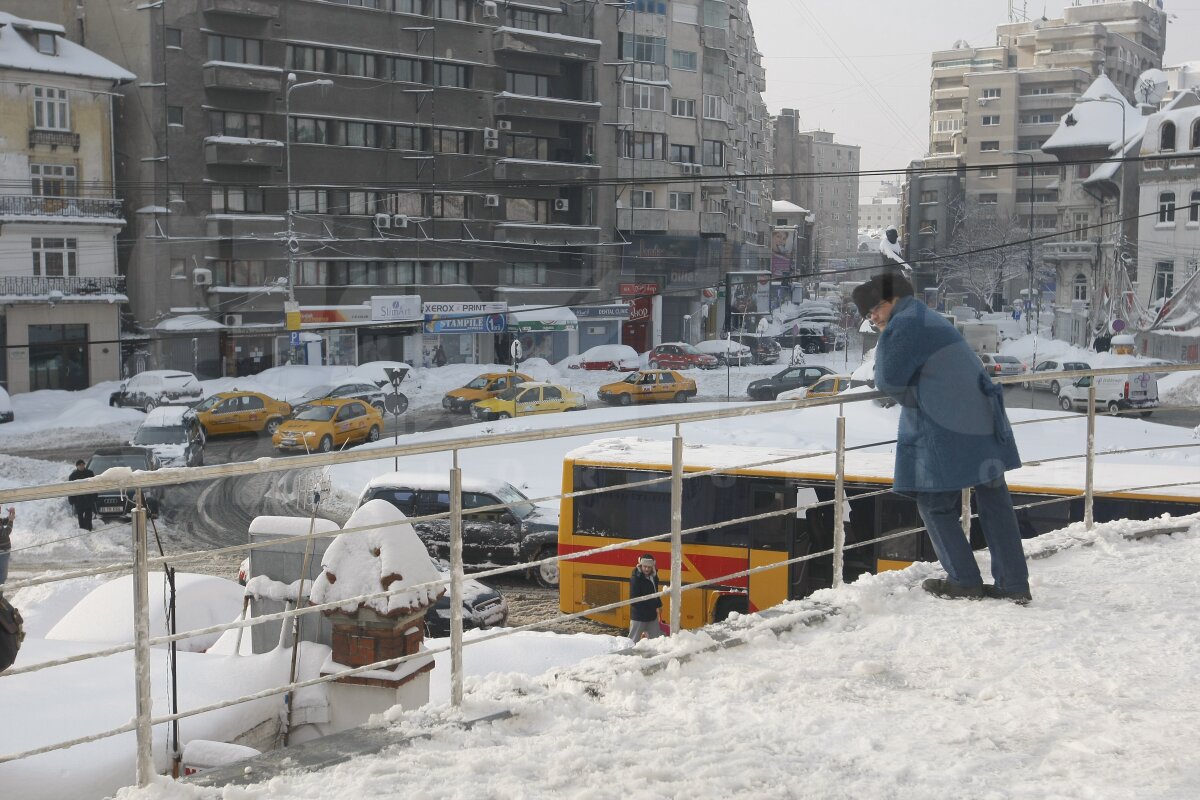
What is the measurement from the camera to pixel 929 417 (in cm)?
336

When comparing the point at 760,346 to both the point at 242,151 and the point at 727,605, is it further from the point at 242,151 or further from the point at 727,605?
the point at 727,605

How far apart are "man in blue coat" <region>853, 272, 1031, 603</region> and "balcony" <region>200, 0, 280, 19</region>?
2562cm

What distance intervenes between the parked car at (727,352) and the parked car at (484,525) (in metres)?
18.6

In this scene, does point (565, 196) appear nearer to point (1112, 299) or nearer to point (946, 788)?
point (1112, 299)

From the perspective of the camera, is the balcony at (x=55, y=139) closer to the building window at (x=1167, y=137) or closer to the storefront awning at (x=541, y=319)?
the storefront awning at (x=541, y=319)

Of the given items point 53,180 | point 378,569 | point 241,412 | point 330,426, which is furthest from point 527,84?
point 378,569

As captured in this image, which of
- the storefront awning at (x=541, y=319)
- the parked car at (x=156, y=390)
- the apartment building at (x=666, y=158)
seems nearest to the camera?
the parked car at (x=156, y=390)

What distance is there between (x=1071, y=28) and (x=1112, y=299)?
17351 millimetres

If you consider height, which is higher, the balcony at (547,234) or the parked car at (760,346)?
the balcony at (547,234)

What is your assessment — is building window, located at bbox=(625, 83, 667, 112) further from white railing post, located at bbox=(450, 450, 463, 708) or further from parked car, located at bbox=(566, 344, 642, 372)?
white railing post, located at bbox=(450, 450, 463, 708)

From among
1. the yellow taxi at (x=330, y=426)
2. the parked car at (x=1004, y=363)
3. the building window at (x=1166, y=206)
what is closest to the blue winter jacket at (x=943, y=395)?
the yellow taxi at (x=330, y=426)

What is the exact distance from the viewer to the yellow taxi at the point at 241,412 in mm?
24438

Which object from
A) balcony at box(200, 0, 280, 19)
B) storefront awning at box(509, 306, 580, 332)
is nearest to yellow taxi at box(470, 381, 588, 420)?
storefront awning at box(509, 306, 580, 332)

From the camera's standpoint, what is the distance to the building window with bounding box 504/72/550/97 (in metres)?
31.8
